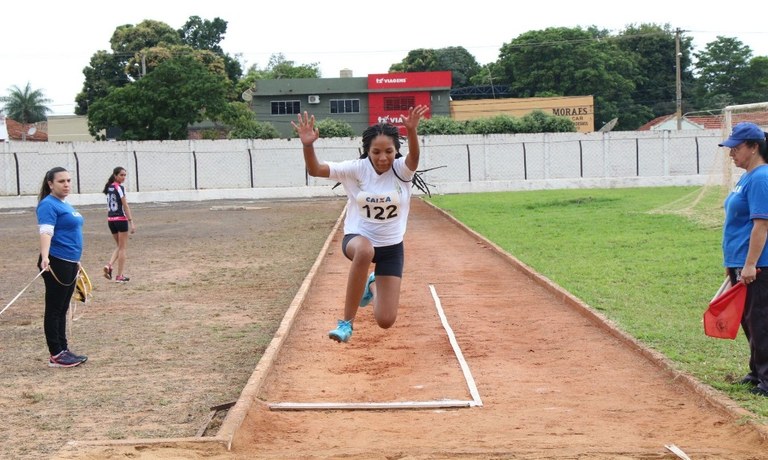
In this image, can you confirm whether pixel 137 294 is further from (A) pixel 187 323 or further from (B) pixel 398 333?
(B) pixel 398 333

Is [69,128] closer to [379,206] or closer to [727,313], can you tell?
[379,206]

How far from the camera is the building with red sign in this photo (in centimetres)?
6925

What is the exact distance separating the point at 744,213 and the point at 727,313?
77 cm

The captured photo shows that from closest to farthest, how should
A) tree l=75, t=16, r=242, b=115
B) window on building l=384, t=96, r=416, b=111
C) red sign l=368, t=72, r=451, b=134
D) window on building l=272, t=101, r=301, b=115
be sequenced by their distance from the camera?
1. red sign l=368, t=72, r=451, b=134
2. window on building l=384, t=96, r=416, b=111
3. window on building l=272, t=101, r=301, b=115
4. tree l=75, t=16, r=242, b=115

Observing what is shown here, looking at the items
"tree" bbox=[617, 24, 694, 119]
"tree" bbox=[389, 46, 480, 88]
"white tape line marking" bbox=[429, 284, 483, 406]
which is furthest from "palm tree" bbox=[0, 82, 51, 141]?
"white tape line marking" bbox=[429, 284, 483, 406]

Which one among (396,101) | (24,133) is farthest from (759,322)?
(24,133)

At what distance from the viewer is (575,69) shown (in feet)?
250

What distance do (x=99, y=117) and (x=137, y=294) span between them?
4865 cm

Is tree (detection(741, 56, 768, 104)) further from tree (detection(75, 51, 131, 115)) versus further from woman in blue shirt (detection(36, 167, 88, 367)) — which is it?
woman in blue shirt (detection(36, 167, 88, 367))

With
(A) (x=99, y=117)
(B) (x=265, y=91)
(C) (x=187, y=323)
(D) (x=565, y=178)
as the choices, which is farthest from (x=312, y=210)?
(B) (x=265, y=91)

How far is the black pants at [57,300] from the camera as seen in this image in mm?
8891

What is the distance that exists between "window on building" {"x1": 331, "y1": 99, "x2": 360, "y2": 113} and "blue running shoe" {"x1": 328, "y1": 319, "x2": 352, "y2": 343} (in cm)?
6317

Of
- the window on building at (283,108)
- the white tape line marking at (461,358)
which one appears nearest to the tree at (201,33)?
the window on building at (283,108)

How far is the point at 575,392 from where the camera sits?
7566 millimetres
